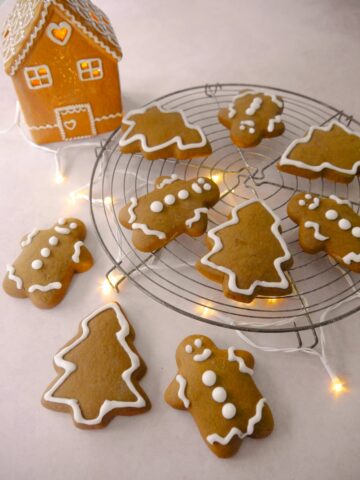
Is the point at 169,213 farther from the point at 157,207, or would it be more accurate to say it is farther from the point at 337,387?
the point at 337,387

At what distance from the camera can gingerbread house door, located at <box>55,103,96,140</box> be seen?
1.66 meters

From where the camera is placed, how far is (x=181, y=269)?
4.74 ft

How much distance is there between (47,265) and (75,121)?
613mm

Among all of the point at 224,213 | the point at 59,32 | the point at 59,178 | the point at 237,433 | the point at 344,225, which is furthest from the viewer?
the point at 59,178

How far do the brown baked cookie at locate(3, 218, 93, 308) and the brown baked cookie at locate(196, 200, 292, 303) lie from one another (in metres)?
0.42

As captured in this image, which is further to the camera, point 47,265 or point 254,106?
point 254,106

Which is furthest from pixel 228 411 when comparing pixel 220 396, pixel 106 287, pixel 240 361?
pixel 106 287

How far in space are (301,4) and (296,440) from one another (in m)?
2.19

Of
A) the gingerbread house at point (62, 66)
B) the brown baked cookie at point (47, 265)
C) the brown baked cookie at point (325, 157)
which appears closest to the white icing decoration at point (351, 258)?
the brown baked cookie at point (325, 157)

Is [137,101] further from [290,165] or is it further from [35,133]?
[290,165]

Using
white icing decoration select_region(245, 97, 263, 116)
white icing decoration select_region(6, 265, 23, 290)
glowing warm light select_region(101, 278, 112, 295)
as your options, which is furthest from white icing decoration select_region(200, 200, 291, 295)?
white icing decoration select_region(6, 265, 23, 290)

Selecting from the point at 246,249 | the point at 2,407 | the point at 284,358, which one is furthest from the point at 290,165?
the point at 2,407

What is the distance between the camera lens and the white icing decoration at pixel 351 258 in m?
1.30

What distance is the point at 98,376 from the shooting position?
1.23 metres
